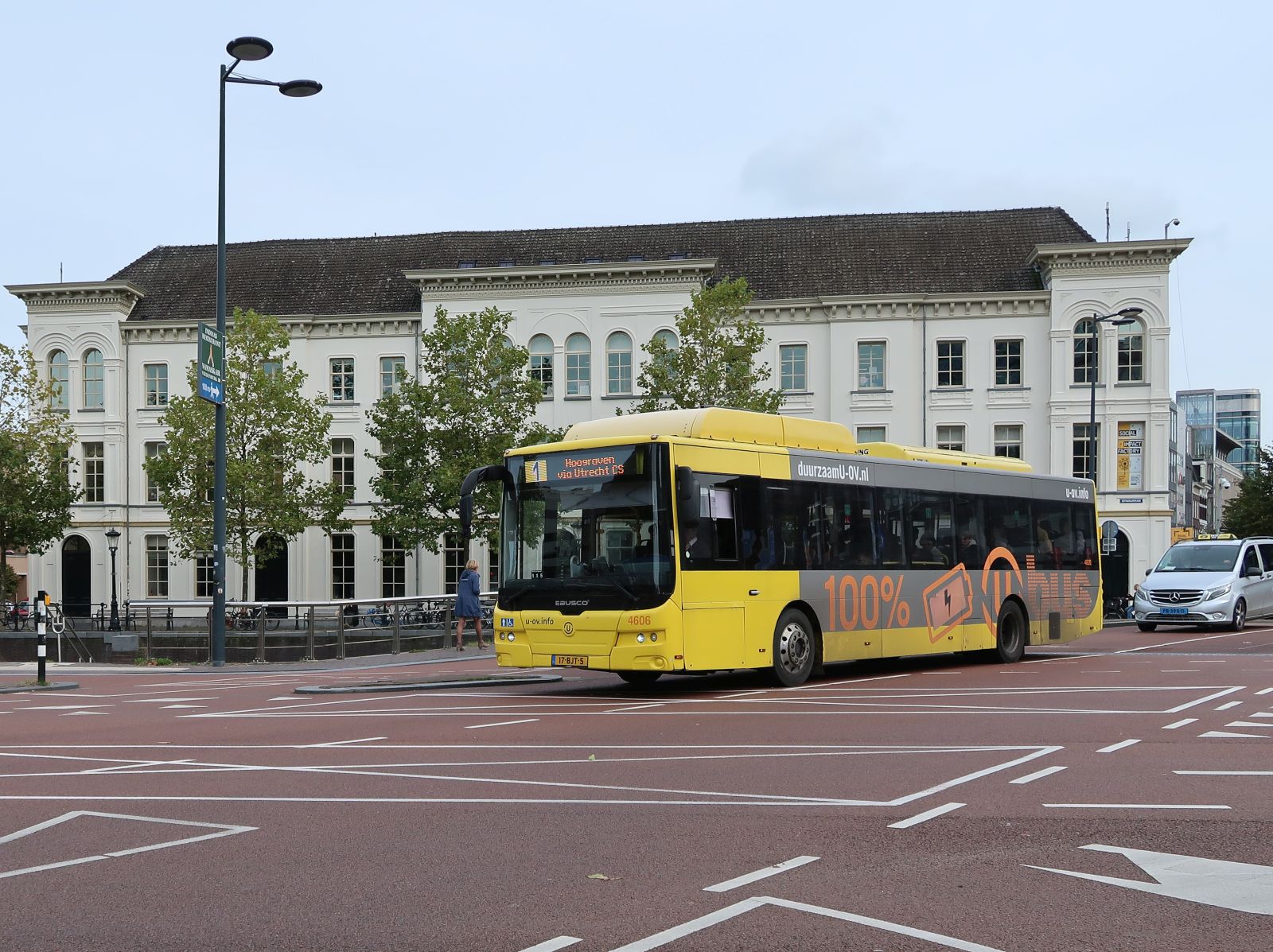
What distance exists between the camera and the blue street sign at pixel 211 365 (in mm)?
23547

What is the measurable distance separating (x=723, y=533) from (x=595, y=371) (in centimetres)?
3526

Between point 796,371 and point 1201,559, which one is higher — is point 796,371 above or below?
above

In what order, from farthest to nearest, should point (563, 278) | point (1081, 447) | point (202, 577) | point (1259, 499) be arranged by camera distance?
point (1259, 499)
point (202, 577)
point (563, 278)
point (1081, 447)

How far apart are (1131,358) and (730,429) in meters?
35.8

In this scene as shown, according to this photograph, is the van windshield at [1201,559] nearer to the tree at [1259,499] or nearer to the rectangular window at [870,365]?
the rectangular window at [870,365]

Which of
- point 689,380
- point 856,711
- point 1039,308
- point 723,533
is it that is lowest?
point 856,711

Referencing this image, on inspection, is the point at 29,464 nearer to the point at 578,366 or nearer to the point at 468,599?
the point at 578,366

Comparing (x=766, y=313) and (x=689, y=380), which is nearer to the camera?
(x=689, y=380)

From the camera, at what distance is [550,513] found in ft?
53.7

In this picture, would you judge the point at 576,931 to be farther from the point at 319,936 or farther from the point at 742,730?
the point at 742,730

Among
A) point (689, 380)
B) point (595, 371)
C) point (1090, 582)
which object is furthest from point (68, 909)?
point (595, 371)

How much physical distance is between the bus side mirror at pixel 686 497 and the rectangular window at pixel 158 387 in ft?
139

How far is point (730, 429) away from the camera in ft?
55.6

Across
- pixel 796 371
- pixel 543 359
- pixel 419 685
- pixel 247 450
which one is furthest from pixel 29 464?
pixel 419 685
